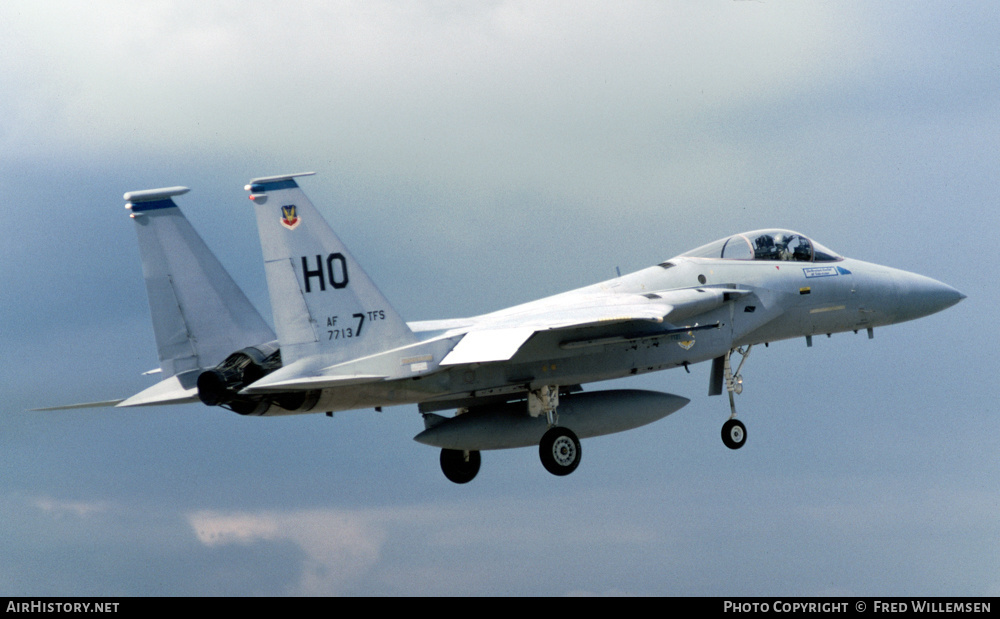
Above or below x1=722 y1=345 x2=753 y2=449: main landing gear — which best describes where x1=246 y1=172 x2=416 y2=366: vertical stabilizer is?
above

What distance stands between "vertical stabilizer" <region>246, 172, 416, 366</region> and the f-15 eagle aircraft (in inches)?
0.8

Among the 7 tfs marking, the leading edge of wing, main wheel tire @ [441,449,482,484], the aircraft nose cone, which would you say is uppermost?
the 7 tfs marking

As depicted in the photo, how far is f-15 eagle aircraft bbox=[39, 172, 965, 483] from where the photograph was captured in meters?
16.0

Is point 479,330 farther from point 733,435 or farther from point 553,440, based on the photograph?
point 733,435

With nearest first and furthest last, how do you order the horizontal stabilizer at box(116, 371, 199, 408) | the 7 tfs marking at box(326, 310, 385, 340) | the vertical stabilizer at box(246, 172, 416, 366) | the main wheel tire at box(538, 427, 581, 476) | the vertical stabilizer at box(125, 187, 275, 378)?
the vertical stabilizer at box(246, 172, 416, 366) → the 7 tfs marking at box(326, 310, 385, 340) → the horizontal stabilizer at box(116, 371, 199, 408) → the vertical stabilizer at box(125, 187, 275, 378) → the main wheel tire at box(538, 427, 581, 476)

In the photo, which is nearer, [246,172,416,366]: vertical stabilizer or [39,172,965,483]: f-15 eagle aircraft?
[246,172,416,366]: vertical stabilizer

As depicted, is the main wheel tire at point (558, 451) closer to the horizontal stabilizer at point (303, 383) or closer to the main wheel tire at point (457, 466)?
the main wheel tire at point (457, 466)

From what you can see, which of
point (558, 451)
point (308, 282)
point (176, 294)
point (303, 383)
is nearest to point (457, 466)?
point (558, 451)

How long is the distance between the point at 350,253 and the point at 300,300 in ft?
3.25

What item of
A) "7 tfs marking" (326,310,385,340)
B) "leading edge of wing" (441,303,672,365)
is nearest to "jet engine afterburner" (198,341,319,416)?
"7 tfs marking" (326,310,385,340)

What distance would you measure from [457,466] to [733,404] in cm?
486

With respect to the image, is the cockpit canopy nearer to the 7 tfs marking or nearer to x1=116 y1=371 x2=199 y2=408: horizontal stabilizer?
the 7 tfs marking

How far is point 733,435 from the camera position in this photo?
1934cm

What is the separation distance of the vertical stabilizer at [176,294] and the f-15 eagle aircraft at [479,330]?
0.02 meters
